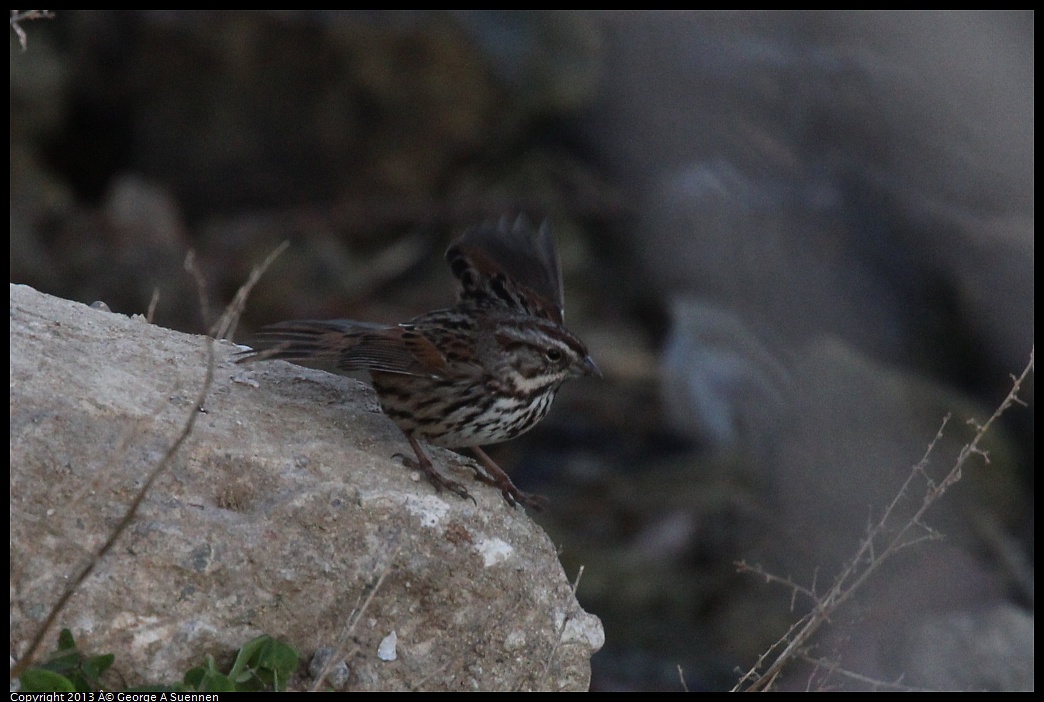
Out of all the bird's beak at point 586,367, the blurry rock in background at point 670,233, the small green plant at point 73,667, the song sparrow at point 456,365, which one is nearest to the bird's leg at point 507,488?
the song sparrow at point 456,365

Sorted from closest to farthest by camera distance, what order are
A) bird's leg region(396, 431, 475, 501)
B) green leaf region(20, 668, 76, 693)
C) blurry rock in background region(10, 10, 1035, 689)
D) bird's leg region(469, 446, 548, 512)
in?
green leaf region(20, 668, 76, 693) < bird's leg region(396, 431, 475, 501) < bird's leg region(469, 446, 548, 512) < blurry rock in background region(10, 10, 1035, 689)

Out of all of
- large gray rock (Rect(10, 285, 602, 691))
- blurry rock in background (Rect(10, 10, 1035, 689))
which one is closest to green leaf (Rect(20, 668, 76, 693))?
large gray rock (Rect(10, 285, 602, 691))

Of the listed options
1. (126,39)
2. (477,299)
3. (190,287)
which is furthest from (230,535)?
(126,39)

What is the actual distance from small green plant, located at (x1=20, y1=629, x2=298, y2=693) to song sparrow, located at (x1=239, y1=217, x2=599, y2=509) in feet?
2.86

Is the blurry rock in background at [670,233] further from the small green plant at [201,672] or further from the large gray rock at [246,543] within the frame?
the small green plant at [201,672]

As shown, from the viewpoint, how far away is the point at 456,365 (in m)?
4.95

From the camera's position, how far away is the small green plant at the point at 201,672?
3.65 meters

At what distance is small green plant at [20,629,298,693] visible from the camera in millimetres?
3648

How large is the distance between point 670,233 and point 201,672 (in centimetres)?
949

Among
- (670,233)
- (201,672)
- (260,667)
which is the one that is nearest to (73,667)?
(201,672)

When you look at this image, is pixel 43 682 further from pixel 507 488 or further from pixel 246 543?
pixel 507 488

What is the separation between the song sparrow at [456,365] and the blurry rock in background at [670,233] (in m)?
4.19

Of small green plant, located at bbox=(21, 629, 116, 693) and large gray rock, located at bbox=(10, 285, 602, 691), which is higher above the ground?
large gray rock, located at bbox=(10, 285, 602, 691)

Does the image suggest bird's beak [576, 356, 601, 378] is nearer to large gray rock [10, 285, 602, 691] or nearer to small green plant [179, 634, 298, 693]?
large gray rock [10, 285, 602, 691]
